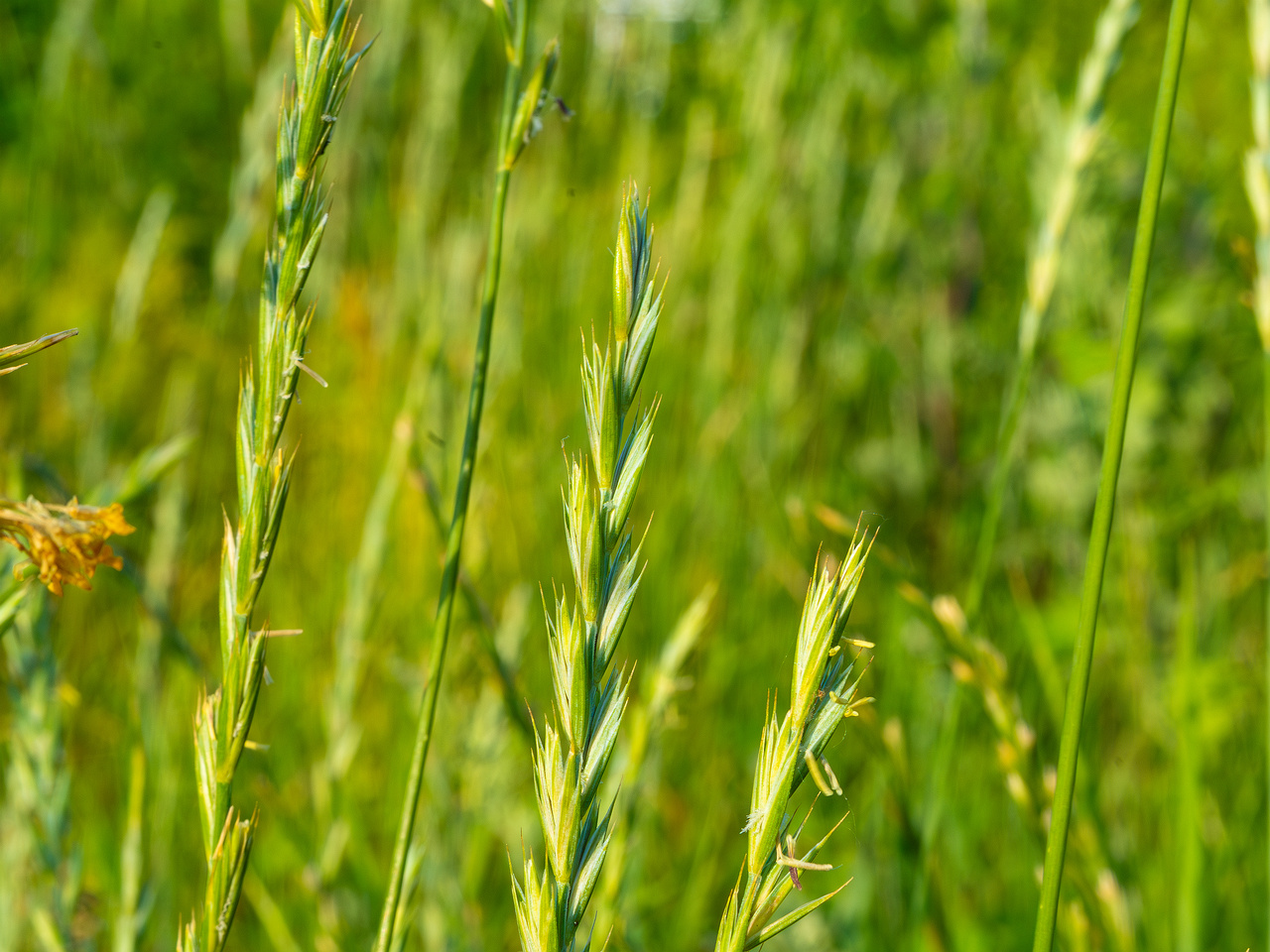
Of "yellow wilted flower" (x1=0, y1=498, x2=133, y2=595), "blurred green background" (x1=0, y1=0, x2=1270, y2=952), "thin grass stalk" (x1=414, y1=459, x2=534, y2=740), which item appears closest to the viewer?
"yellow wilted flower" (x1=0, y1=498, x2=133, y2=595)

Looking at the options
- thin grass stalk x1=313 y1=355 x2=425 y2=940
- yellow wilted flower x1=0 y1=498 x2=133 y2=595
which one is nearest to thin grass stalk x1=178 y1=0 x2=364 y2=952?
yellow wilted flower x1=0 y1=498 x2=133 y2=595

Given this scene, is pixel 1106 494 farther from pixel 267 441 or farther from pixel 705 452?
pixel 705 452

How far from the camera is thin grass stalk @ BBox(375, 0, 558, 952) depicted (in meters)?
0.35

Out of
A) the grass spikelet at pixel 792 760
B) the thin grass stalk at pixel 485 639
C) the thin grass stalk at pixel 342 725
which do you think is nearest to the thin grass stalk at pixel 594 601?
the grass spikelet at pixel 792 760

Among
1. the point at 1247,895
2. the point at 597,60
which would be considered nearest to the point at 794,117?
the point at 597,60

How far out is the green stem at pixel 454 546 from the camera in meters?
0.35

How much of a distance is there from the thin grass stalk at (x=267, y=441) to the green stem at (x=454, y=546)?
0.05 meters

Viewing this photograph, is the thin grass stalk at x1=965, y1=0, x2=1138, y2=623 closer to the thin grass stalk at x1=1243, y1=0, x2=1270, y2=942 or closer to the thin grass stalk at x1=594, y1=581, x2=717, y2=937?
the thin grass stalk at x1=1243, y1=0, x2=1270, y2=942

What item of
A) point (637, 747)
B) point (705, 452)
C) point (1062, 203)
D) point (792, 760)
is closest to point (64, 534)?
point (792, 760)

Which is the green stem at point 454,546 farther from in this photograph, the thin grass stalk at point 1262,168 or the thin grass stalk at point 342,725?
the thin grass stalk at point 1262,168

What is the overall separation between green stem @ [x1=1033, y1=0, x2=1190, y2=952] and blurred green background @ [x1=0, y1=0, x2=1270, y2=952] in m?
0.26

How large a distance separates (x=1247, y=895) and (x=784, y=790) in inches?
35.1

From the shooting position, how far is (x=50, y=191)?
2051mm

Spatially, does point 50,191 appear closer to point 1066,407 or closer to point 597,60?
point 597,60
